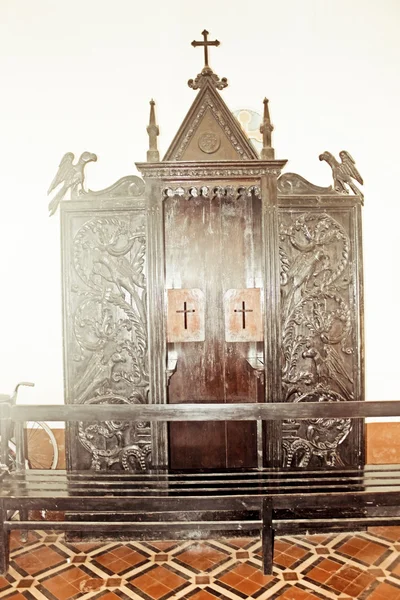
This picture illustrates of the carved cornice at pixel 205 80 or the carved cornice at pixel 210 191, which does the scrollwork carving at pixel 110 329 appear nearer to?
the carved cornice at pixel 210 191

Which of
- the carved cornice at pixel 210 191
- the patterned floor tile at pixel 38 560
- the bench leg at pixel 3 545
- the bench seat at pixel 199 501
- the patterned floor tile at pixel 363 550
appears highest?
the carved cornice at pixel 210 191

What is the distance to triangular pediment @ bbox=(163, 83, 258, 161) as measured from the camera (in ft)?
11.1

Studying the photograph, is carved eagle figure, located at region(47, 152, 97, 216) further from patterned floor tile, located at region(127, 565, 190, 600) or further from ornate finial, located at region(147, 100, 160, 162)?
patterned floor tile, located at region(127, 565, 190, 600)

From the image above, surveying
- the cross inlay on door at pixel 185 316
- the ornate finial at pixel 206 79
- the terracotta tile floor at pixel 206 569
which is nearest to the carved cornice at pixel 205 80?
the ornate finial at pixel 206 79

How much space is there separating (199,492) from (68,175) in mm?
2399

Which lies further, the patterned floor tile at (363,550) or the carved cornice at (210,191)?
the carved cornice at (210,191)

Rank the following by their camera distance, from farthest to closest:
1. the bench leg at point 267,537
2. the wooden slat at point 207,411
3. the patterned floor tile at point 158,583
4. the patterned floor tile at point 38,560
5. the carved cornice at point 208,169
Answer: the carved cornice at point 208,169
the wooden slat at point 207,411
the patterned floor tile at point 38,560
the bench leg at point 267,537
the patterned floor tile at point 158,583

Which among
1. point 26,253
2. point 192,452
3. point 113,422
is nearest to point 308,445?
point 192,452

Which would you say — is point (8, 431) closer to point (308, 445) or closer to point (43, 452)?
point (43, 452)

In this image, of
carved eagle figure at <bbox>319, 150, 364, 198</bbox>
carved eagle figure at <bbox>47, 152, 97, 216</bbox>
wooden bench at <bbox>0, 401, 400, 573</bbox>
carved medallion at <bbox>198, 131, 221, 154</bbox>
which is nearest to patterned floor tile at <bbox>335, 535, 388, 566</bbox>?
wooden bench at <bbox>0, 401, 400, 573</bbox>

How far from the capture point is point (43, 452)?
3701 millimetres

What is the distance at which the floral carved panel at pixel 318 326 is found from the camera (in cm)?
348

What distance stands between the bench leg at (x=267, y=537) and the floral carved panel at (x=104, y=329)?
1039 millimetres

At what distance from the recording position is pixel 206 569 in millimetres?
2830
